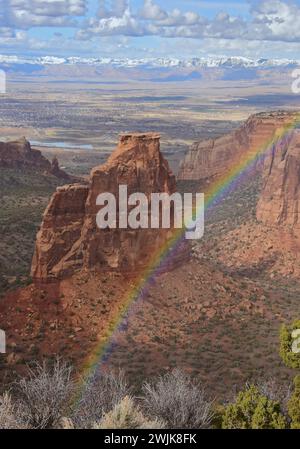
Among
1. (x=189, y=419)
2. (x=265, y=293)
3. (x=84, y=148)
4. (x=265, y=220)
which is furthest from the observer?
(x=84, y=148)

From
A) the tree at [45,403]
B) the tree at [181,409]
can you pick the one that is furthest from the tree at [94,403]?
the tree at [181,409]

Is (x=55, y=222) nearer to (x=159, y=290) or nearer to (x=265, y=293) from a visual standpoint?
(x=159, y=290)

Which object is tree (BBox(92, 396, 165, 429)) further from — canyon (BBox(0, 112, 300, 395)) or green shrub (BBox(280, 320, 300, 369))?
canyon (BBox(0, 112, 300, 395))

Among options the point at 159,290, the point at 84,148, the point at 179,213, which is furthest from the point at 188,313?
the point at 84,148

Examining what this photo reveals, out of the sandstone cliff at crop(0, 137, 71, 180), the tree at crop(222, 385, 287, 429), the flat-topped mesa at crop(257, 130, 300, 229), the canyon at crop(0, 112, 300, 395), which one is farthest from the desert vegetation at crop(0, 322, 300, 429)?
the sandstone cliff at crop(0, 137, 71, 180)

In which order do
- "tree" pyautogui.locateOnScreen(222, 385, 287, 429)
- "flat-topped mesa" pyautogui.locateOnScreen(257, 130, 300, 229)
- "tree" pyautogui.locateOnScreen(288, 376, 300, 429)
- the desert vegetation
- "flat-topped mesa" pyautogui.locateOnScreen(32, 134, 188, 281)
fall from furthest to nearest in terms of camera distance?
"flat-topped mesa" pyautogui.locateOnScreen(257, 130, 300, 229), "flat-topped mesa" pyautogui.locateOnScreen(32, 134, 188, 281), "tree" pyautogui.locateOnScreen(288, 376, 300, 429), "tree" pyautogui.locateOnScreen(222, 385, 287, 429), the desert vegetation

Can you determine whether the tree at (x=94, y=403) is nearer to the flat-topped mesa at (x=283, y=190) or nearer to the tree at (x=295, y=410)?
the tree at (x=295, y=410)
